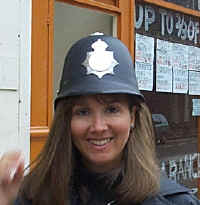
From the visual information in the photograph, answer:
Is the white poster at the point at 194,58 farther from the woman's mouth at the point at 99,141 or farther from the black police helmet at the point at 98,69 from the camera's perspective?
the woman's mouth at the point at 99,141

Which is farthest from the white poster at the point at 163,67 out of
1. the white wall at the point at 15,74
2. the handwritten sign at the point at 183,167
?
Answer: the white wall at the point at 15,74

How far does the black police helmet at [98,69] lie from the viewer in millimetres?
1754

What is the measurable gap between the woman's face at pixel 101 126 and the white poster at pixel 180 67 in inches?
131

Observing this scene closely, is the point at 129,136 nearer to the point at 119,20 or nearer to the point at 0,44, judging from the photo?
the point at 0,44

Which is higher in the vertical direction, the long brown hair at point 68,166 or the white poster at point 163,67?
the white poster at point 163,67

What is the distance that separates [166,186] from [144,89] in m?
2.93

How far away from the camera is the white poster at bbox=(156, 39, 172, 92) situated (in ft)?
15.8

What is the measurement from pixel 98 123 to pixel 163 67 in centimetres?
326

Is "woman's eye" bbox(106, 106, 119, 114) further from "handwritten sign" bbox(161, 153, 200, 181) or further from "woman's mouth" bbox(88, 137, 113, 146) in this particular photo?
"handwritten sign" bbox(161, 153, 200, 181)

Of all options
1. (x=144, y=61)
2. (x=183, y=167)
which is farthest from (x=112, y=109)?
(x=183, y=167)

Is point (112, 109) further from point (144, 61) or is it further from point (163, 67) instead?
point (163, 67)

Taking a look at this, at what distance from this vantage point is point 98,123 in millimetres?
1740

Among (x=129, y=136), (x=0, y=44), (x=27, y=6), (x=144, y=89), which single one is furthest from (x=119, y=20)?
(x=129, y=136)

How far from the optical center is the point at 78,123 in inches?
69.9
